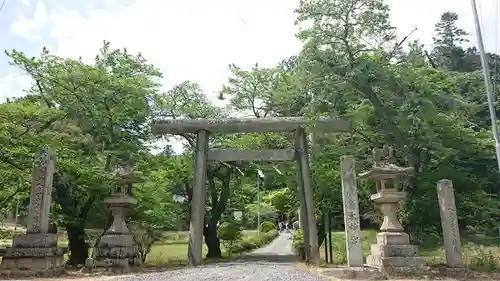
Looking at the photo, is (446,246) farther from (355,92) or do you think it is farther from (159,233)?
(159,233)

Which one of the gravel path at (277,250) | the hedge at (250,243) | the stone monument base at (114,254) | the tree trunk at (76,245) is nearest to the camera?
the stone monument base at (114,254)

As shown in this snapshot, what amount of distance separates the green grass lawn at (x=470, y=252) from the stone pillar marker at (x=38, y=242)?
33.7 ft

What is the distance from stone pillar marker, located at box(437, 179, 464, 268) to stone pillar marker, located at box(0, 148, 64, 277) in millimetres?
11165

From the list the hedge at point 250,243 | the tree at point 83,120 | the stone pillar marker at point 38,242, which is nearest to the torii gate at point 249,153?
the tree at point 83,120

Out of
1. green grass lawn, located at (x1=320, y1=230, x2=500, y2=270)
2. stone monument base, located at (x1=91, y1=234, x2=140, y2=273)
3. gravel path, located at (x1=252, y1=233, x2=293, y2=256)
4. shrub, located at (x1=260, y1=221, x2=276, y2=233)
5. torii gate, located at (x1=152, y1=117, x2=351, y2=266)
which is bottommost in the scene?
gravel path, located at (x1=252, y1=233, x2=293, y2=256)

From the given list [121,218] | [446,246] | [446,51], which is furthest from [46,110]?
[446,51]

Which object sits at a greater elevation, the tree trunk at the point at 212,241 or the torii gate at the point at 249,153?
the torii gate at the point at 249,153

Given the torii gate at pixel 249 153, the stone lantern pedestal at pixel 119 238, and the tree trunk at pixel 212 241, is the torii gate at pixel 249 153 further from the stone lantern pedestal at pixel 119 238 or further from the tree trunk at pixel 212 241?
the tree trunk at pixel 212 241

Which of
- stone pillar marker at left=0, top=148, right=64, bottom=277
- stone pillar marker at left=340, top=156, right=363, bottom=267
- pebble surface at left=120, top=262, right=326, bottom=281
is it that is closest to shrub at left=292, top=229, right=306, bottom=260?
stone pillar marker at left=340, top=156, right=363, bottom=267

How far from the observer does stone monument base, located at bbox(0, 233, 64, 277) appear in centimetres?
1084

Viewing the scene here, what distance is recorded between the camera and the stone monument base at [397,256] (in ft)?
36.3

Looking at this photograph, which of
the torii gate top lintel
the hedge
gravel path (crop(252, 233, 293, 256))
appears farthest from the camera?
the hedge

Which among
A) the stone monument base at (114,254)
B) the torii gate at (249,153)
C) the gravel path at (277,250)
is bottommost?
the gravel path at (277,250)

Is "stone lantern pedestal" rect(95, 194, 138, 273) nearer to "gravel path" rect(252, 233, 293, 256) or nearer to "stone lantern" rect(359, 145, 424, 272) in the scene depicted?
"stone lantern" rect(359, 145, 424, 272)
